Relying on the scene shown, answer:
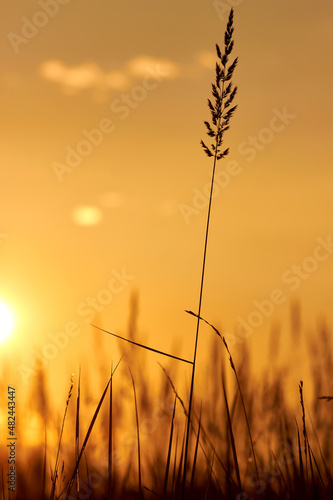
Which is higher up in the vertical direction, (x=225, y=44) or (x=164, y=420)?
(x=225, y=44)

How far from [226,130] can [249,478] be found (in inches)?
66.6

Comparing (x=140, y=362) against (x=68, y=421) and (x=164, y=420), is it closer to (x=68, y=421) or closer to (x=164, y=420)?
(x=164, y=420)

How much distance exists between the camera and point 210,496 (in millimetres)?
3221

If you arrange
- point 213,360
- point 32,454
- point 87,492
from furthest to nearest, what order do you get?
point 213,360, point 32,454, point 87,492

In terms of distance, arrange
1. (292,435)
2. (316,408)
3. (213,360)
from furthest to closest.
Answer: (213,360)
(316,408)
(292,435)

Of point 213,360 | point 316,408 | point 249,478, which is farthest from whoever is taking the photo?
point 213,360

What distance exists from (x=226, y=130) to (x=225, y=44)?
0.34m

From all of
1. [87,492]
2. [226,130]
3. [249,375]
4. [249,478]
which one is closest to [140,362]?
[249,375]

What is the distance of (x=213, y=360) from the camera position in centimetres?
459

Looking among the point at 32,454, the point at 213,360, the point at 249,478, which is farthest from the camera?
the point at 213,360

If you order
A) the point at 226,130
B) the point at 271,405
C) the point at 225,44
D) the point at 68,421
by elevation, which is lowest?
the point at 68,421

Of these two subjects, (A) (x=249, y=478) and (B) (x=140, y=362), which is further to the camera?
(B) (x=140, y=362)

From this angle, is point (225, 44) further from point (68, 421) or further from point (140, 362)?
point (140, 362)

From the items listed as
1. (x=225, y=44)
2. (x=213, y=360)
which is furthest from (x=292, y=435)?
(x=225, y=44)
